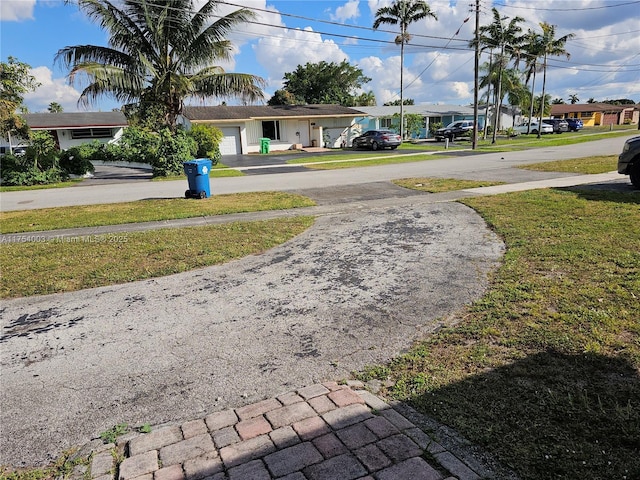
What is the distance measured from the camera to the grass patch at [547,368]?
7.80ft

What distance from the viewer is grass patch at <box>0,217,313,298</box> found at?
5.84 meters

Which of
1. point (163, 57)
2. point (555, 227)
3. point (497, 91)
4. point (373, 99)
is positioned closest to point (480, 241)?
point (555, 227)

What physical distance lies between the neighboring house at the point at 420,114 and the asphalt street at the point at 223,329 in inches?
1347

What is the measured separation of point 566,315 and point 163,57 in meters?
20.0

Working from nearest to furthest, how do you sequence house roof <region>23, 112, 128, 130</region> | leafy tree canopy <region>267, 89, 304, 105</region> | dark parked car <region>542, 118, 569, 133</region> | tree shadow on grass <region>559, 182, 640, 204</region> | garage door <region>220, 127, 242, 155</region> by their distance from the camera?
1. tree shadow on grass <region>559, 182, 640, 204</region>
2. garage door <region>220, 127, 242, 155</region>
3. house roof <region>23, 112, 128, 130</region>
4. dark parked car <region>542, 118, 569, 133</region>
5. leafy tree canopy <region>267, 89, 304, 105</region>

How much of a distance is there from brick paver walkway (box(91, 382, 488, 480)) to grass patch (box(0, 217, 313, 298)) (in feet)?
11.9

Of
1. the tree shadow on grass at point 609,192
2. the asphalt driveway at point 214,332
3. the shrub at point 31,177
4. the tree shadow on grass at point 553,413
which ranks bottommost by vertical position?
the asphalt driveway at point 214,332

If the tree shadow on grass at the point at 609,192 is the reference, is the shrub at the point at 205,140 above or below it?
above

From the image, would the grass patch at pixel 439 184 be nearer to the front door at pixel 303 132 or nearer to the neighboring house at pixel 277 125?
the neighboring house at pixel 277 125

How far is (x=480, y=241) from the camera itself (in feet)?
22.5

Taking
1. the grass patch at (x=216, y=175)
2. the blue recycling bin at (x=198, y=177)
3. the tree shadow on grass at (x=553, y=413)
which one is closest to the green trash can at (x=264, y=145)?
the grass patch at (x=216, y=175)

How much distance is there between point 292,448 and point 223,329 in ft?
6.39

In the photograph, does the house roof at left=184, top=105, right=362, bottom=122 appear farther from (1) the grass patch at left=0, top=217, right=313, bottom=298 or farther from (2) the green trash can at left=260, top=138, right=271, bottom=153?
(1) the grass patch at left=0, top=217, right=313, bottom=298

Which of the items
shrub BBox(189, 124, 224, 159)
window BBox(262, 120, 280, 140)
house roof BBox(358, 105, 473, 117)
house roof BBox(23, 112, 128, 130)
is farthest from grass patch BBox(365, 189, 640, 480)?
house roof BBox(358, 105, 473, 117)
